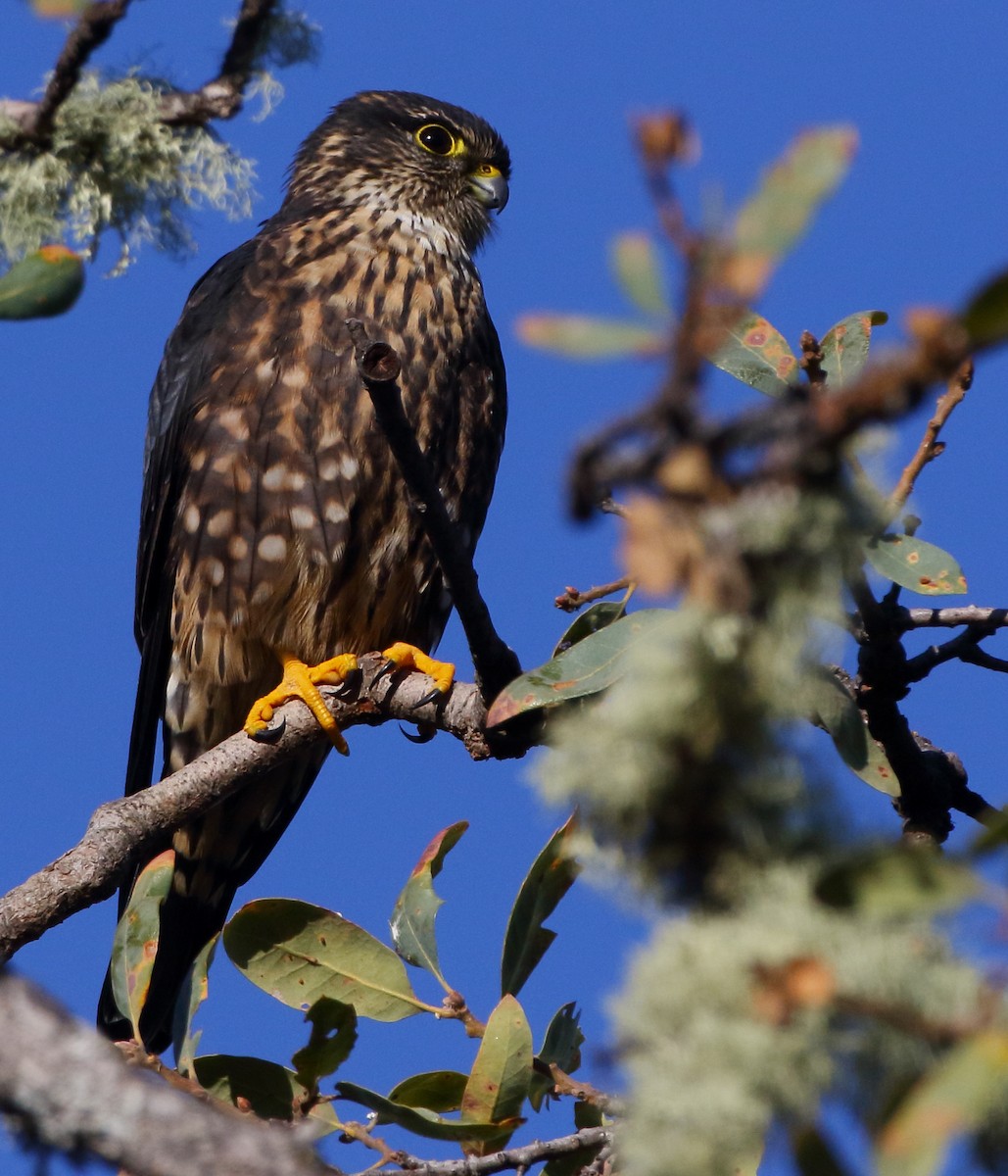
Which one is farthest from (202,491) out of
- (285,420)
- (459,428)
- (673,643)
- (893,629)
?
(673,643)

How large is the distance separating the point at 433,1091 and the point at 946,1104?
58.3 inches

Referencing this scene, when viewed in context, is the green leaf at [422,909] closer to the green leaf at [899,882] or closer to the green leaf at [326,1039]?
the green leaf at [326,1039]

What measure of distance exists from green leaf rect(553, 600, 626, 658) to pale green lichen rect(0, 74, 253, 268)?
0.83 m

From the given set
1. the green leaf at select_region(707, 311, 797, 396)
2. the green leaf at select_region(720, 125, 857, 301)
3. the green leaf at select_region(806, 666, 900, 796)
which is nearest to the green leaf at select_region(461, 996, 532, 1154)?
the green leaf at select_region(806, 666, 900, 796)

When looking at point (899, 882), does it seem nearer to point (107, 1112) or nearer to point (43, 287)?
point (107, 1112)

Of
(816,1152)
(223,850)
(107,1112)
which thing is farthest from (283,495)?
(816,1152)

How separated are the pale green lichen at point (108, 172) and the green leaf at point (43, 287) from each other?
1.44 feet

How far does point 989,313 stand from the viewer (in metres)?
0.81

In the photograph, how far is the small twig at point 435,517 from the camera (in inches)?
80.6

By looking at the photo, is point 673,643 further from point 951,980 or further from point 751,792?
point 951,980

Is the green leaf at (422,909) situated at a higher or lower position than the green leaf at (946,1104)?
higher

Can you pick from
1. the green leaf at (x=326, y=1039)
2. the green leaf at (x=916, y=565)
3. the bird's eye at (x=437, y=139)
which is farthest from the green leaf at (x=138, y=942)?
the bird's eye at (x=437, y=139)

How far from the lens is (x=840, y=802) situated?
103cm

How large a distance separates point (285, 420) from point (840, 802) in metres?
2.71
